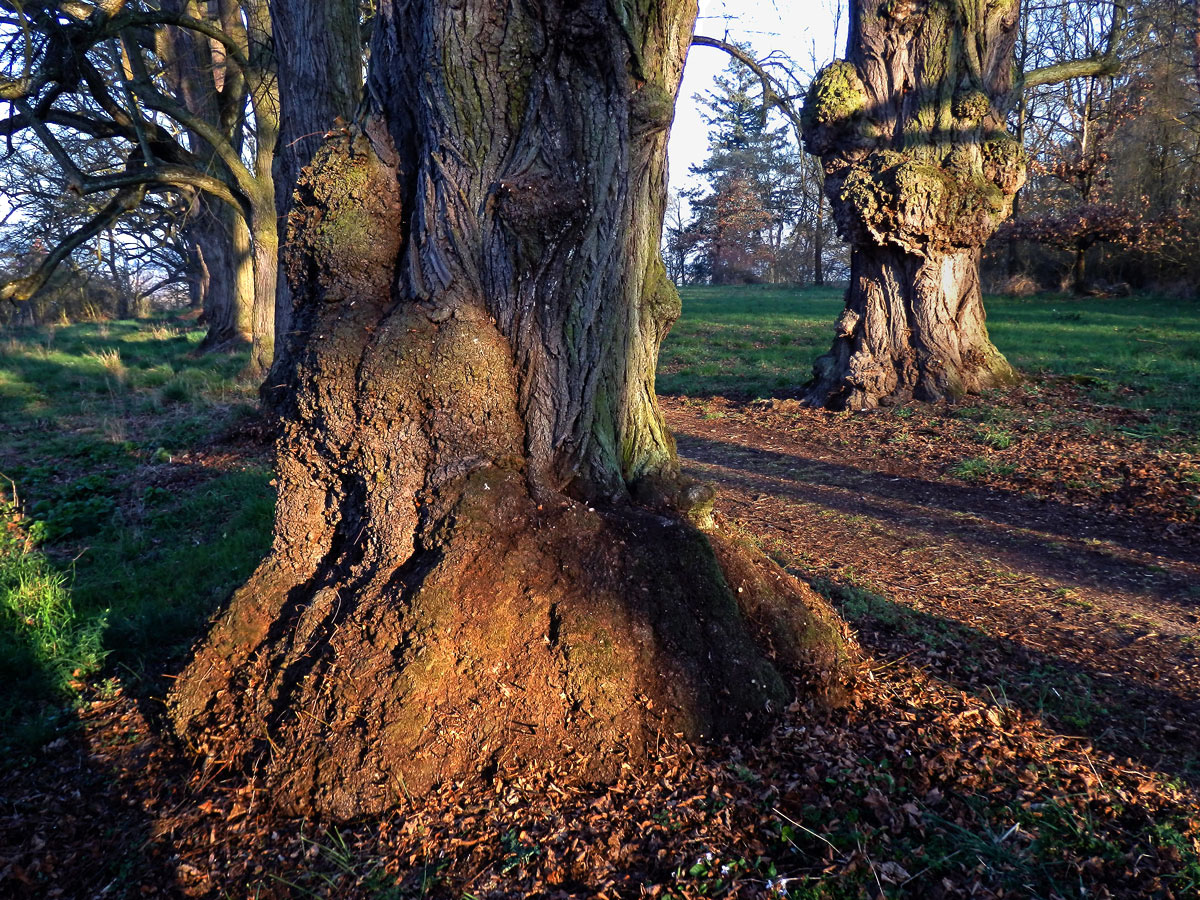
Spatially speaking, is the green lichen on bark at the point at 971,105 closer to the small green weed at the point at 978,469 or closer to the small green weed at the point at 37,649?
the small green weed at the point at 978,469

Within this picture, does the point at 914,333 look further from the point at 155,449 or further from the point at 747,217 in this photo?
the point at 747,217

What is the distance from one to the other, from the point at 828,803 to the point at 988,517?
3850mm

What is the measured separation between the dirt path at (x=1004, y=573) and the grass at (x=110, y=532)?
141 inches

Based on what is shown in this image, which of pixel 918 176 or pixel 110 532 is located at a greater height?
pixel 918 176

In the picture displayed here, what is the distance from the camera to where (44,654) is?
3.66 m

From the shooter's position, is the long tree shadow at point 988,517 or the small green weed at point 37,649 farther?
the long tree shadow at point 988,517

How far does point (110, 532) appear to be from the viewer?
5574 millimetres

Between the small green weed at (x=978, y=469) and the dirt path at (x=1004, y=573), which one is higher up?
the small green weed at (x=978, y=469)

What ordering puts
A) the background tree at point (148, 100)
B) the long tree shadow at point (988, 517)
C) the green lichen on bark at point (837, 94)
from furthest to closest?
the green lichen on bark at point (837, 94)
the background tree at point (148, 100)
the long tree shadow at point (988, 517)

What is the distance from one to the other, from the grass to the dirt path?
3.58 meters

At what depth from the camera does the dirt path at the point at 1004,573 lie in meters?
3.20

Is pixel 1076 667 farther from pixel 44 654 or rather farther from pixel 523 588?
pixel 44 654

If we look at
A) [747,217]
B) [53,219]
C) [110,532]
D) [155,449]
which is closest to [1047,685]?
[110,532]

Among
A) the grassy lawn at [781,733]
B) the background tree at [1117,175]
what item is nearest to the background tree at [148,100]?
the grassy lawn at [781,733]
